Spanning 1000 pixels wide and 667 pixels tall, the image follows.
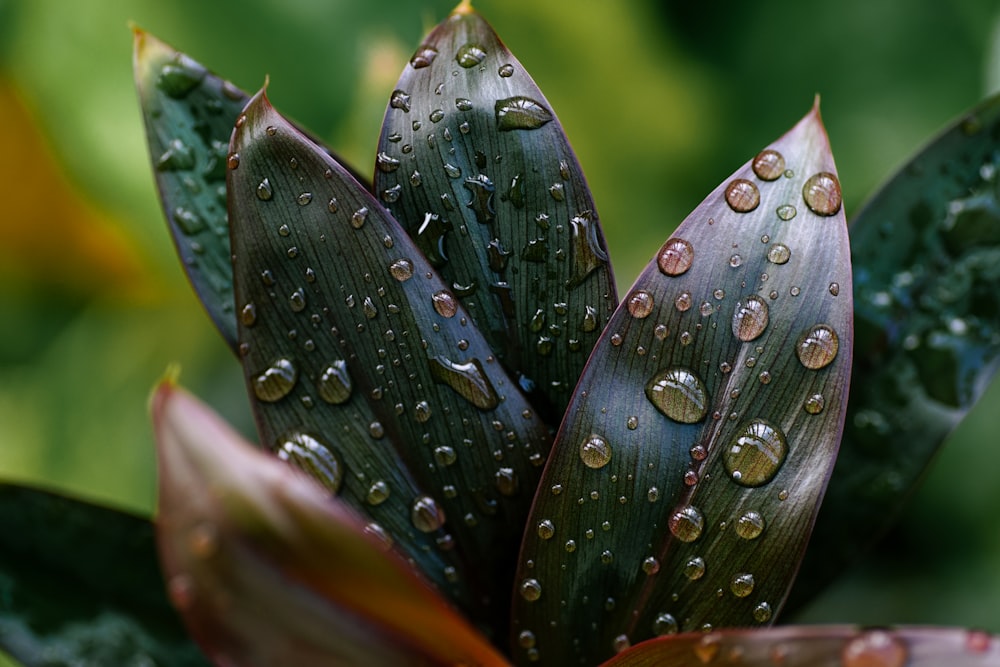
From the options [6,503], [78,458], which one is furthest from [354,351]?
[78,458]

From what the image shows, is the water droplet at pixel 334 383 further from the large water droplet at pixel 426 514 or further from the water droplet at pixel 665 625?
the water droplet at pixel 665 625

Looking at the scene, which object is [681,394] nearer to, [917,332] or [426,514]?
[426,514]

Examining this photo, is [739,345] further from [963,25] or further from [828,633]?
[963,25]

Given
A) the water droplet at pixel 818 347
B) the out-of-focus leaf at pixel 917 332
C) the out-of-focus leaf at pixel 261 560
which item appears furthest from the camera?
the out-of-focus leaf at pixel 917 332

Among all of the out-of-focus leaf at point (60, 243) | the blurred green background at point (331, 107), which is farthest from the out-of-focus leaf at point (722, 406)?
the out-of-focus leaf at point (60, 243)

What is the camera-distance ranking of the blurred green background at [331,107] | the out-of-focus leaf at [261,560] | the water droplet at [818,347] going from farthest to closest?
the blurred green background at [331,107] → the water droplet at [818,347] → the out-of-focus leaf at [261,560]

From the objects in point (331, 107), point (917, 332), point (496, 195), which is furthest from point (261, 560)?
point (331, 107)

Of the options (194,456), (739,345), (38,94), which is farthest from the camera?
(38,94)

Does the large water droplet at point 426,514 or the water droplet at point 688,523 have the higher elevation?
the water droplet at point 688,523
